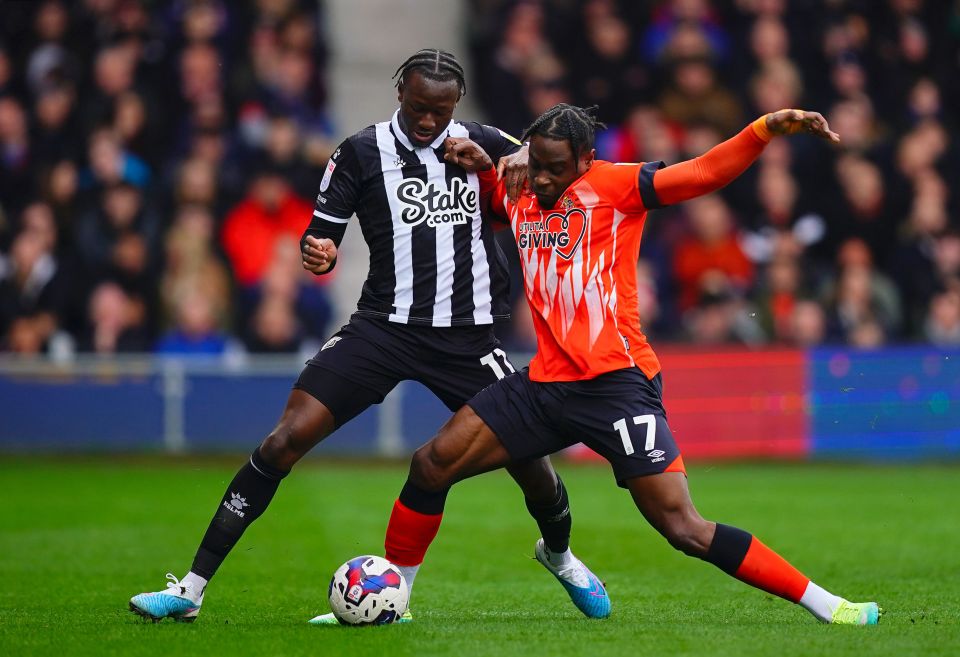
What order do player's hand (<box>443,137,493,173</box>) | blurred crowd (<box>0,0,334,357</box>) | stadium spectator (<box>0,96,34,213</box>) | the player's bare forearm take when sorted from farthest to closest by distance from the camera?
stadium spectator (<box>0,96,34,213</box>)
blurred crowd (<box>0,0,334,357</box>)
player's hand (<box>443,137,493,173</box>)
the player's bare forearm

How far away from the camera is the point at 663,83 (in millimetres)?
17031

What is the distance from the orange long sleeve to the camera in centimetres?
630

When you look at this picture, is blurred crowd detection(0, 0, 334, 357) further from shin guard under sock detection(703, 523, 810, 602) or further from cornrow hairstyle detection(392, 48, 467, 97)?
shin guard under sock detection(703, 523, 810, 602)

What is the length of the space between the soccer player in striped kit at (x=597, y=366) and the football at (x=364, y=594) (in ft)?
1.49

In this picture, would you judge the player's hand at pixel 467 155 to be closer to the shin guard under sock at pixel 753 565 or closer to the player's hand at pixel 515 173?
the player's hand at pixel 515 173

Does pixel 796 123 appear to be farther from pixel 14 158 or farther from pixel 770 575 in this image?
pixel 14 158

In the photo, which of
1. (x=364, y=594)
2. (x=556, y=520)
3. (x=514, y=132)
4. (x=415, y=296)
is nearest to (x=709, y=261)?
(x=514, y=132)

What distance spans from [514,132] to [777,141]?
2866mm

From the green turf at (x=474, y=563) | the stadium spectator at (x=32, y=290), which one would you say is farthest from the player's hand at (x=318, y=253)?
the stadium spectator at (x=32, y=290)

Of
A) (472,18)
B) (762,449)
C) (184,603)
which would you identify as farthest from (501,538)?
(472,18)

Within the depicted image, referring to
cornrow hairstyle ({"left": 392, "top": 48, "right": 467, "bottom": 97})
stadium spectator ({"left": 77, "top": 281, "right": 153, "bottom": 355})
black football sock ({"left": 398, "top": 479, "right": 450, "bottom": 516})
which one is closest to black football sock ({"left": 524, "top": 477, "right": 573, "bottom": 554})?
black football sock ({"left": 398, "top": 479, "right": 450, "bottom": 516})

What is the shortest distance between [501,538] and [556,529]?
3169 millimetres

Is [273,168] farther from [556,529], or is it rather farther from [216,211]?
[556,529]

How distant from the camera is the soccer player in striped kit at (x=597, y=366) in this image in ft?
21.1
